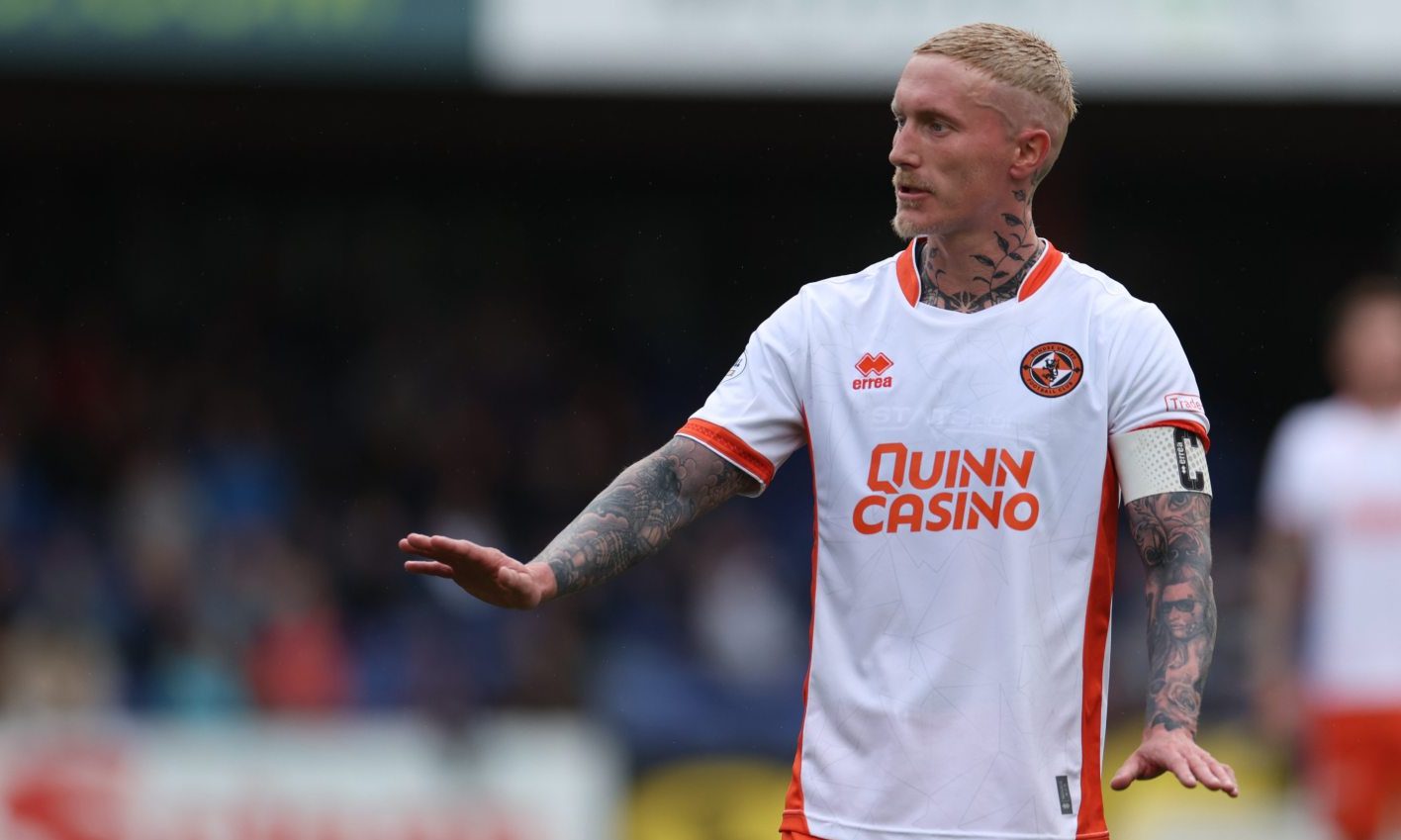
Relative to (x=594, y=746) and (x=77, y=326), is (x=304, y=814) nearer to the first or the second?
(x=594, y=746)

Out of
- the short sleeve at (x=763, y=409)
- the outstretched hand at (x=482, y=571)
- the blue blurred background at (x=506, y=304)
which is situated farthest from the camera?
the blue blurred background at (x=506, y=304)

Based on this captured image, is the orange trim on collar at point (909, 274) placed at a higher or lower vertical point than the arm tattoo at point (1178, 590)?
higher

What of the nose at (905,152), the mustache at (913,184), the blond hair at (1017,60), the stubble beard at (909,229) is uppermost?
Answer: the blond hair at (1017,60)

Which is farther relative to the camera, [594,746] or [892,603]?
[594,746]

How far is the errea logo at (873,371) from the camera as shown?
363 centimetres

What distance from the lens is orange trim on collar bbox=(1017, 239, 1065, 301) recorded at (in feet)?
12.0

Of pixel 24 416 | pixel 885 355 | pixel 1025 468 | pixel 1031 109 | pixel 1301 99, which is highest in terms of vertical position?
pixel 1301 99

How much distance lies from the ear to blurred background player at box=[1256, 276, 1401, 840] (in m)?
3.81

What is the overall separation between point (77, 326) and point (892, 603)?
34.4 ft

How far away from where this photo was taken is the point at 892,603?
3564mm

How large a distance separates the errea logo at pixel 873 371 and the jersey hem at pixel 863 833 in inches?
30.3

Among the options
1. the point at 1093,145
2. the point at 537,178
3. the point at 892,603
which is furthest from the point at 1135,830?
the point at 537,178

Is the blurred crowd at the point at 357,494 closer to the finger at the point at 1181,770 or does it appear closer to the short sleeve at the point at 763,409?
the short sleeve at the point at 763,409

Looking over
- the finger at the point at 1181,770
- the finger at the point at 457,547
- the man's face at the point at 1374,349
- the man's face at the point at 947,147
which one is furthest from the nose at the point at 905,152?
the man's face at the point at 1374,349
